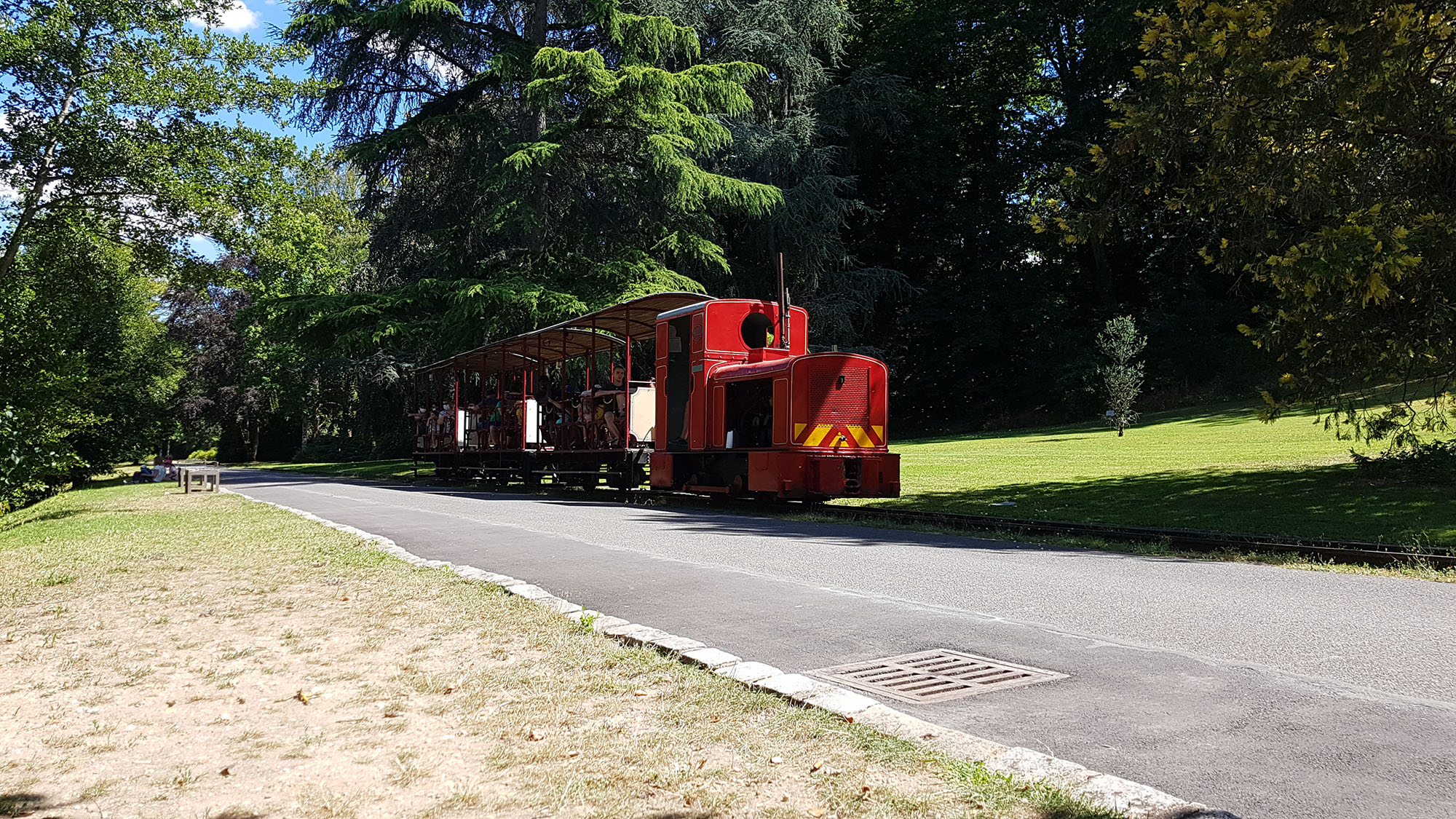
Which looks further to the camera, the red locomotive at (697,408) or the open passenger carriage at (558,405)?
the open passenger carriage at (558,405)

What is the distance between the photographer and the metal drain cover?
5055 mm

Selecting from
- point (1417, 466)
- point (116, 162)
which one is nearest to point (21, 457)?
point (116, 162)

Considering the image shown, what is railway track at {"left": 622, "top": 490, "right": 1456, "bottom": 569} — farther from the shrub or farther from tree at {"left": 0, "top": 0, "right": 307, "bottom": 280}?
tree at {"left": 0, "top": 0, "right": 307, "bottom": 280}

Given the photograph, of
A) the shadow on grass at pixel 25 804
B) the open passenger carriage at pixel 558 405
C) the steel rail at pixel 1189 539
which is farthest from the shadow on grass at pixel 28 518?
the shadow on grass at pixel 25 804

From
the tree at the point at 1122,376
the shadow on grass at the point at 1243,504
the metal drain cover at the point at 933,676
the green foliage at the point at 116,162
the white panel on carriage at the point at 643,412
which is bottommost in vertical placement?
the metal drain cover at the point at 933,676

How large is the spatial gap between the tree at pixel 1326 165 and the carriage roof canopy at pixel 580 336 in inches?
364

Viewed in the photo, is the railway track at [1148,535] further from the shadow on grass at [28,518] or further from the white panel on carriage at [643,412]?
the shadow on grass at [28,518]

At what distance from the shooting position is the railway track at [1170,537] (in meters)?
9.34

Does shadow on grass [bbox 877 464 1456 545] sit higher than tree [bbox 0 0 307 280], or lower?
lower

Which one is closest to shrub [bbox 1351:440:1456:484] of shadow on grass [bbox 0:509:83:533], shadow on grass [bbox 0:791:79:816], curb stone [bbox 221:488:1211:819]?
curb stone [bbox 221:488:1211:819]

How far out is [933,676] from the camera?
538cm

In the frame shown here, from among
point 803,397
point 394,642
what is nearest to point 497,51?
point 803,397

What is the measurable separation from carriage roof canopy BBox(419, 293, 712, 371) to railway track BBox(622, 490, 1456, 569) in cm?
627

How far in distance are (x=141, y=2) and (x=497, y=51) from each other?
10610 millimetres
